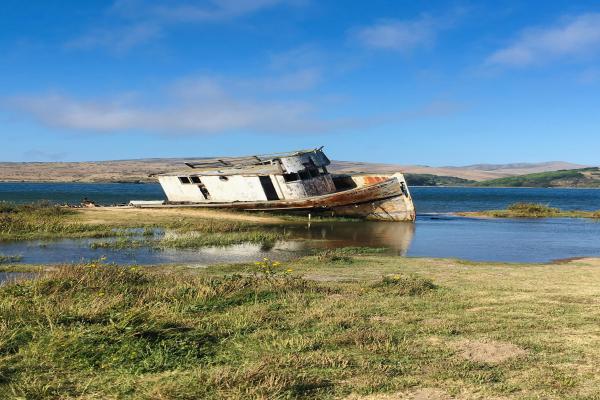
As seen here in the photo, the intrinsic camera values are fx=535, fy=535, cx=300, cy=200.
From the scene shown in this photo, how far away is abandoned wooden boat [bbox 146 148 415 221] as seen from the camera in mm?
34812

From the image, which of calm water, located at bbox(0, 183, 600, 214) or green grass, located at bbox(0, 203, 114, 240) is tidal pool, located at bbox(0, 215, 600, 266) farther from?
calm water, located at bbox(0, 183, 600, 214)

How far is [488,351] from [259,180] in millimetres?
29309

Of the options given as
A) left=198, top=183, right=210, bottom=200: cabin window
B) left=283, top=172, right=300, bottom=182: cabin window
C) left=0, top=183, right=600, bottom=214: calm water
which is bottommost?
left=0, top=183, right=600, bottom=214: calm water

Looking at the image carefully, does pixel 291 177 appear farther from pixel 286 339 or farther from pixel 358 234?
pixel 286 339

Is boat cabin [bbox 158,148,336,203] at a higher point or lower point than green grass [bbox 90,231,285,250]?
higher

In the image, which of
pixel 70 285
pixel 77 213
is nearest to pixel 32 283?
pixel 70 285

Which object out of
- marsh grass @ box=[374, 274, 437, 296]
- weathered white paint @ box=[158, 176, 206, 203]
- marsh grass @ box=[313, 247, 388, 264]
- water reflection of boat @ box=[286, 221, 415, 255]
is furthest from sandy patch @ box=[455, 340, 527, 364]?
weathered white paint @ box=[158, 176, 206, 203]

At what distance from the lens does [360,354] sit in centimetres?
662

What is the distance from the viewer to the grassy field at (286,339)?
553 cm

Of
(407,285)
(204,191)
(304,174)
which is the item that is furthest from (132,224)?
(407,285)

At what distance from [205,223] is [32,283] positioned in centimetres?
1861

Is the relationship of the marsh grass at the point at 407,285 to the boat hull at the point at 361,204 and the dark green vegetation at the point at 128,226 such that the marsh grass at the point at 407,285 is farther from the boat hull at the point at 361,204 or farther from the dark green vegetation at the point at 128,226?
the boat hull at the point at 361,204

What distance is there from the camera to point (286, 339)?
7.11 metres

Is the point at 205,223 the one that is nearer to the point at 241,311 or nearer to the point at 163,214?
the point at 163,214
